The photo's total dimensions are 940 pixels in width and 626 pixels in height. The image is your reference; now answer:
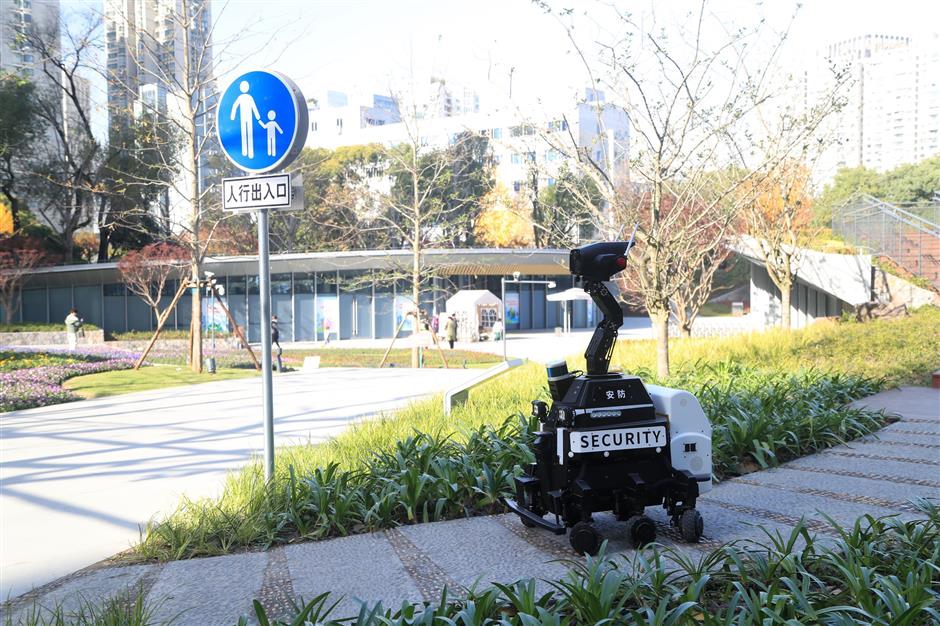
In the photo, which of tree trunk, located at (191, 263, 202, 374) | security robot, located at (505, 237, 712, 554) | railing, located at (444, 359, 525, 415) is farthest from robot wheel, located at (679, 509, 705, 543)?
tree trunk, located at (191, 263, 202, 374)

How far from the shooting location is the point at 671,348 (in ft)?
44.2

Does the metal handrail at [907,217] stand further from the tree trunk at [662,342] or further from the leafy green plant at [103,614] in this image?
the leafy green plant at [103,614]

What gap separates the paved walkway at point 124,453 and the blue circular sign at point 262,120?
2.62 meters

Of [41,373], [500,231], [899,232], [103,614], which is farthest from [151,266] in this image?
[103,614]

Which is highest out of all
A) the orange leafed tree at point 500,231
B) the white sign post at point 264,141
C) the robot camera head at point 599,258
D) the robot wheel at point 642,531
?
the orange leafed tree at point 500,231

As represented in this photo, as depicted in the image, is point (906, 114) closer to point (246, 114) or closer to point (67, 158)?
point (67, 158)

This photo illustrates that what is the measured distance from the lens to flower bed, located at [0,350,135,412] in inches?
509

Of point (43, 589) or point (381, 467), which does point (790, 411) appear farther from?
point (43, 589)

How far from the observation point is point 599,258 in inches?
169

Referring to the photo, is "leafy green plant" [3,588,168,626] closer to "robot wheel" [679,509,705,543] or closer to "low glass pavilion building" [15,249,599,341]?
"robot wheel" [679,509,705,543]

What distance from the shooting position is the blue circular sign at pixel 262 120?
17.5ft

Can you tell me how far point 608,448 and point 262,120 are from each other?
3.20 meters

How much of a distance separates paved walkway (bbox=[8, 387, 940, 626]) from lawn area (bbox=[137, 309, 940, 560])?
242 mm

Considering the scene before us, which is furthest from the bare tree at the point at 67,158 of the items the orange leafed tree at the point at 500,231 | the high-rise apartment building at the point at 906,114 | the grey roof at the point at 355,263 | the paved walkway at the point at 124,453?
the high-rise apartment building at the point at 906,114
